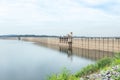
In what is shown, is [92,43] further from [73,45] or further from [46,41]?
[46,41]

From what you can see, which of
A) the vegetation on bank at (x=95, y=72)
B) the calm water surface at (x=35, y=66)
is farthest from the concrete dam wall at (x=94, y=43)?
the vegetation on bank at (x=95, y=72)

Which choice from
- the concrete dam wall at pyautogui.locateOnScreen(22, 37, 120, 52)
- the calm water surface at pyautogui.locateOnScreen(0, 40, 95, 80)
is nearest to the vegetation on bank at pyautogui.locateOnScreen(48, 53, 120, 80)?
the calm water surface at pyautogui.locateOnScreen(0, 40, 95, 80)

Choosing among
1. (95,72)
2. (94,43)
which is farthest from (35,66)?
(94,43)

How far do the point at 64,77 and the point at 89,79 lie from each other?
84 cm

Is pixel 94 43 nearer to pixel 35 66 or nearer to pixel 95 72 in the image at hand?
pixel 35 66

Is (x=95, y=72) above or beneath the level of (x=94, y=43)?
above

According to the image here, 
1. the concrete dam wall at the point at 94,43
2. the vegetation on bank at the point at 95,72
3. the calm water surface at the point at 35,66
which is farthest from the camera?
the concrete dam wall at the point at 94,43

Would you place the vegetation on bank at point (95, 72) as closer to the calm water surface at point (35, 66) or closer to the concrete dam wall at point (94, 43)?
the calm water surface at point (35, 66)

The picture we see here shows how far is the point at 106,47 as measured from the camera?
69.1m

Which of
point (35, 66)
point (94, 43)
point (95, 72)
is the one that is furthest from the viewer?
point (94, 43)

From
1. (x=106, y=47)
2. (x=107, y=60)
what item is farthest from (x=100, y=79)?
(x=106, y=47)

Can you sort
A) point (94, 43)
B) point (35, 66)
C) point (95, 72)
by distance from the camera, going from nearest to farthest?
point (95, 72) → point (35, 66) → point (94, 43)

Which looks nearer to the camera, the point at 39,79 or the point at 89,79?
the point at 89,79

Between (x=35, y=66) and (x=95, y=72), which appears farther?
(x=35, y=66)
